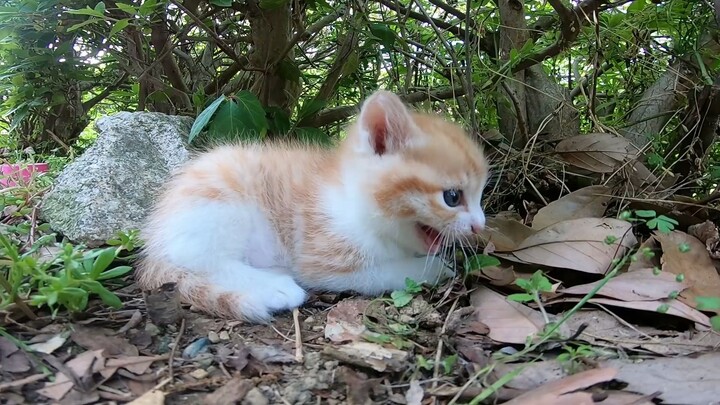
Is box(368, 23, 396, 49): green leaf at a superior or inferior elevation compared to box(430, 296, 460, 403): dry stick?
superior

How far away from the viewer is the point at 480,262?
1.78 metres

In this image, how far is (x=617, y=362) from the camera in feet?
4.38

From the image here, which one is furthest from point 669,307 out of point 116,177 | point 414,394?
point 116,177

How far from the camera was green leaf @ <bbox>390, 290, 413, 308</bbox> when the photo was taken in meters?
1.70

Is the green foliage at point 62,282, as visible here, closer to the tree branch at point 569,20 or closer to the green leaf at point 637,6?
the tree branch at point 569,20

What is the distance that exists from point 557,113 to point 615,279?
3.50 feet

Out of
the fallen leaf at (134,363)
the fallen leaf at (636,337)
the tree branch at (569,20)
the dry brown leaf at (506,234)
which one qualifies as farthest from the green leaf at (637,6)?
the fallen leaf at (134,363)

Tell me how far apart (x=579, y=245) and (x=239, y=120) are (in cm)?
141

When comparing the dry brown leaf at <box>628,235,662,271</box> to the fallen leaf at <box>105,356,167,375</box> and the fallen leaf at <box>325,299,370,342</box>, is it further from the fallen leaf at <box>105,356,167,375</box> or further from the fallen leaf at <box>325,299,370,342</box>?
the fallen leaf at <box>105,356,167,375</box>

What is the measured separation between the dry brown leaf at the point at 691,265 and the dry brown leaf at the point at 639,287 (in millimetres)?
38

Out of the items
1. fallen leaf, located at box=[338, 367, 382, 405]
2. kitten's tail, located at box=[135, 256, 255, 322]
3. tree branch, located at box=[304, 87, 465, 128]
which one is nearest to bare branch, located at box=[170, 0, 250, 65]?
tree branch, located at box=[304, 87, 465, 128]

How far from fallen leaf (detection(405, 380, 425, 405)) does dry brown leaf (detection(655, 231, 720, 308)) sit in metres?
0.78

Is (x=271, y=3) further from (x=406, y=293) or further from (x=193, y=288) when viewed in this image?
(x=406, y=293)

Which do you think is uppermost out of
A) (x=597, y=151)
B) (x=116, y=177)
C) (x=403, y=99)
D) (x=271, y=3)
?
(x=271, y=3)
